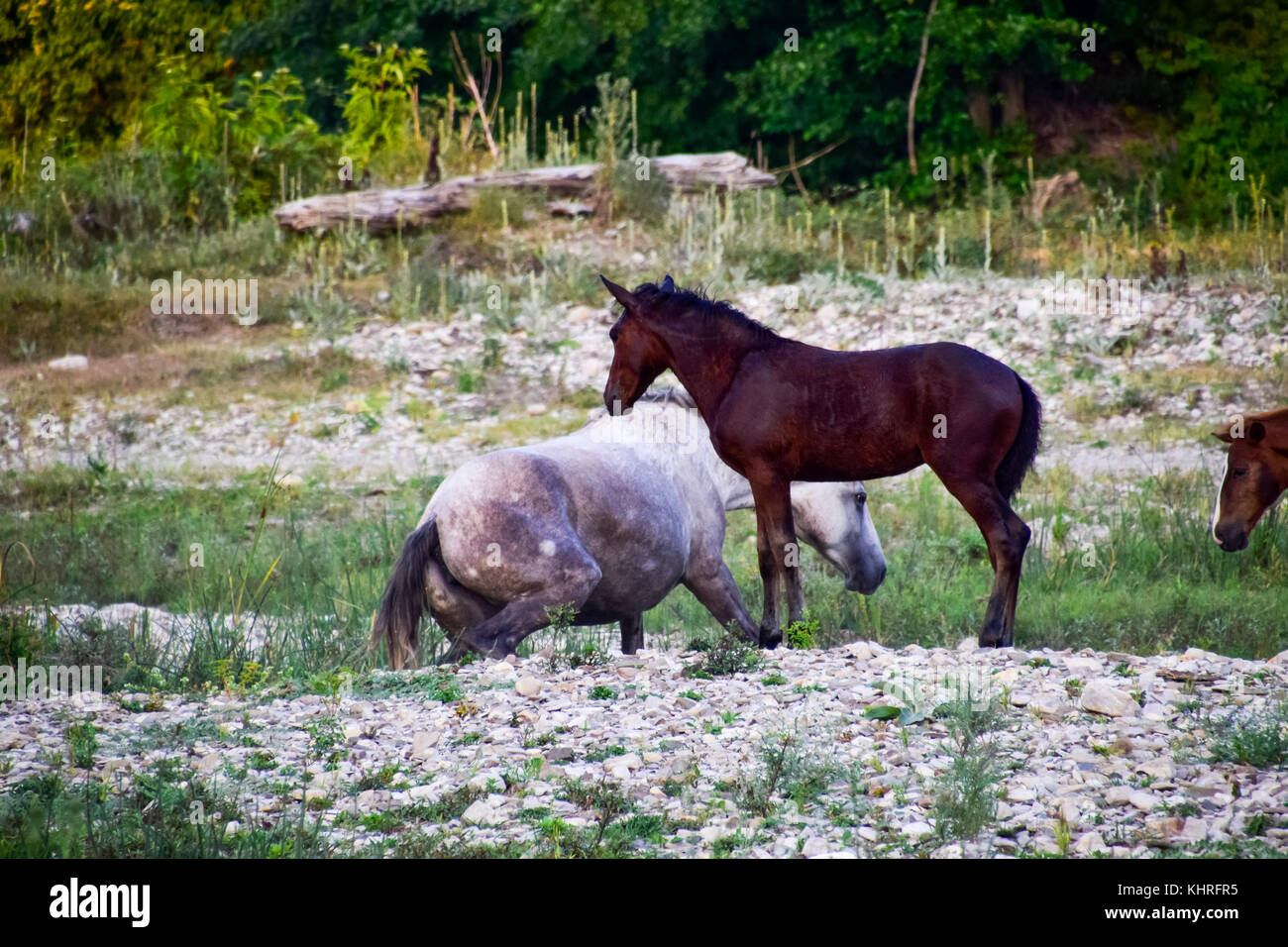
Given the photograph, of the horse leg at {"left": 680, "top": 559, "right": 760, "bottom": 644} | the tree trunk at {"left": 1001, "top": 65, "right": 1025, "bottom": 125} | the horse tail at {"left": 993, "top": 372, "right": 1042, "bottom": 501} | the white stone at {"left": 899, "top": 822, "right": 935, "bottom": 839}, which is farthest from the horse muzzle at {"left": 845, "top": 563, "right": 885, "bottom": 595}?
the tree trunk at {"left": 1001, "top": 65, "right": 1025, "bottom": 125}

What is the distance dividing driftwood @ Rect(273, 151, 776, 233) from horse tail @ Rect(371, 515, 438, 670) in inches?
457

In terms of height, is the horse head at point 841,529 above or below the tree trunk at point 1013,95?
below

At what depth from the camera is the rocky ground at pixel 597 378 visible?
1235 cm

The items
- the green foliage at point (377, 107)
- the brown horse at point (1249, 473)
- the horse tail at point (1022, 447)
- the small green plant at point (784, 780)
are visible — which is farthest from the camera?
the green foliage at point (377, 107)

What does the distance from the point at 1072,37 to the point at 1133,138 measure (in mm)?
2020

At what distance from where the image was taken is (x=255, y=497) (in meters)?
11.5

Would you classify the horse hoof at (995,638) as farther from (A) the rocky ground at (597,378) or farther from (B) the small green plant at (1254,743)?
(A) the rocky ground at (597,378)

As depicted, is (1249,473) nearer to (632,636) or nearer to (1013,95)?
(632,636)

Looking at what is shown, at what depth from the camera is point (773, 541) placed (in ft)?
20.3

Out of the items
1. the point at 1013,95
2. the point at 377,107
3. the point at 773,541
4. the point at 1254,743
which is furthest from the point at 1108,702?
the point at 1013,95

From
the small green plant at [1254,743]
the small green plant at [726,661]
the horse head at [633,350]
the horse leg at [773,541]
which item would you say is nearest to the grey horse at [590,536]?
the horse leg at [773,541]

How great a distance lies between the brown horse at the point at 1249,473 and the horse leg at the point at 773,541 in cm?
228

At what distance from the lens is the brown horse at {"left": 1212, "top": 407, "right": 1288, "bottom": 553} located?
6840 mm
